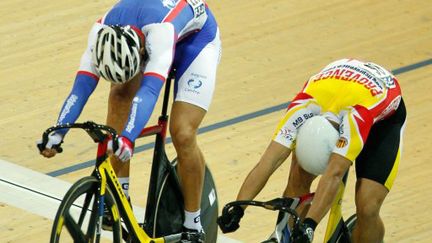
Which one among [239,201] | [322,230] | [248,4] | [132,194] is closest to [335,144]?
[239,201]

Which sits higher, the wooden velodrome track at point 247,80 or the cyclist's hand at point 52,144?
the cyclist's hand at point 52,144

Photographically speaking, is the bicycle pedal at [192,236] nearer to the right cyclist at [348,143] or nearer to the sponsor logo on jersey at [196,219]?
the sponsor logo on jersey at [196,219]

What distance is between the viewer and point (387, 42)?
28.8 ft

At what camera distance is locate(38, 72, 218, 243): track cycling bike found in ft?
15.9

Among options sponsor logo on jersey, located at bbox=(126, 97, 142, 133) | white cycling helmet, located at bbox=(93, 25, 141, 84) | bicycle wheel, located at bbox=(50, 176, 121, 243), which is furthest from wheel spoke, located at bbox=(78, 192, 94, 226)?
white cycling helmet, located at bbox=(93, 25, 141, 84)

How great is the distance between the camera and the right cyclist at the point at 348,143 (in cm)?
496

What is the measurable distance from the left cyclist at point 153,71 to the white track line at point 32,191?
2.46ft

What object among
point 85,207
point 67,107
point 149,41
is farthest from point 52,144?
point 149,41

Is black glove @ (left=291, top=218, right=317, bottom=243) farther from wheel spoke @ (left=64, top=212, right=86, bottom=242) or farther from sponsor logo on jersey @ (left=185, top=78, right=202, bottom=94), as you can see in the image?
sponsor logo on jersey @ (left=185, top=78, right=202, bottom=94)

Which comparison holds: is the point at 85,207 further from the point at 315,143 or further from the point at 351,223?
the point at 351,223

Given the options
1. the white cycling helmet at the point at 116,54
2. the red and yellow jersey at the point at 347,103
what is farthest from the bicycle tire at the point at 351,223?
the white cycling helmet at the point at 116,54

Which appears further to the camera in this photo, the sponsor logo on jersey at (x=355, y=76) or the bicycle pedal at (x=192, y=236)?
the bicycle pedal at (x=192, y=236)

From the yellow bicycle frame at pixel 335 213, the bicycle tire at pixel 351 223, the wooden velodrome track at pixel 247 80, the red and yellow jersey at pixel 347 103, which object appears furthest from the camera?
the wooden velodrome track at pixel 247 80

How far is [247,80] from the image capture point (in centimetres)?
813
